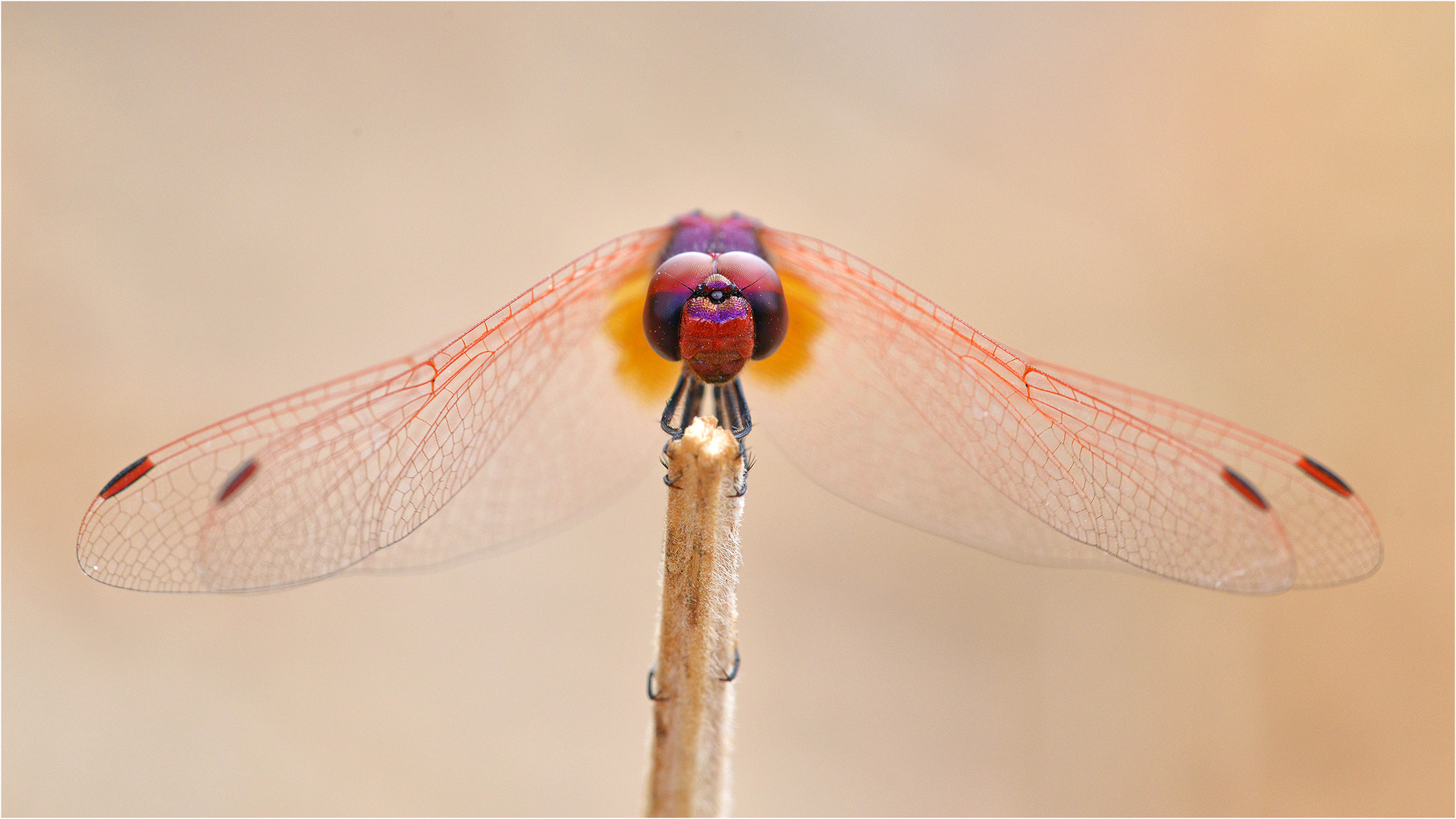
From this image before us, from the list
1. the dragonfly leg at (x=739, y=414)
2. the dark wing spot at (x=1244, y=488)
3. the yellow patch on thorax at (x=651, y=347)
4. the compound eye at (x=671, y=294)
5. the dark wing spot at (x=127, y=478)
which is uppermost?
the yellow patch on thorax at (x=651, y=347)

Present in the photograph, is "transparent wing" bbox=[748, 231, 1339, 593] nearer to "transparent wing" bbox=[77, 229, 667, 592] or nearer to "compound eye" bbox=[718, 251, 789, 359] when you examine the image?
"compound eye" bbox=[718, 251, 789, 359]

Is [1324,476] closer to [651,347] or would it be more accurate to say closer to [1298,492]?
[1298,492]

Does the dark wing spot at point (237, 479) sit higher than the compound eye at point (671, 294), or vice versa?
the compound eye at point (671, 294)

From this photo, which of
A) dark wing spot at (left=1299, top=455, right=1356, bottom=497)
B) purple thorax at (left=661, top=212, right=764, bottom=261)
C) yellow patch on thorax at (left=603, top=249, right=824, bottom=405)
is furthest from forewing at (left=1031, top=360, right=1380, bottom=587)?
purple thorax at (left=661, top=212, right=764, bottom=261)

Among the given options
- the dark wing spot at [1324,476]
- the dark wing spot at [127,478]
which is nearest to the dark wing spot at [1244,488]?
the dark wing spot at [1324,476]

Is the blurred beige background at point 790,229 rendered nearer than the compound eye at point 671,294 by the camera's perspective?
No

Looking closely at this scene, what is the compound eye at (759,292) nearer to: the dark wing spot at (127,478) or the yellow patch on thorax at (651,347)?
the yellow patch on thorax at (651,347)

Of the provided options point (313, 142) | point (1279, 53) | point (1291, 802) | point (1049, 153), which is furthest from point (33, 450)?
A: point (1279, 53)
